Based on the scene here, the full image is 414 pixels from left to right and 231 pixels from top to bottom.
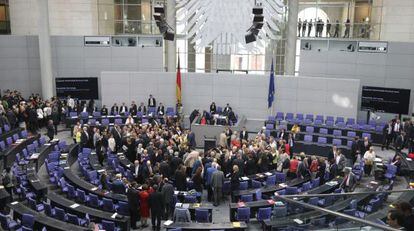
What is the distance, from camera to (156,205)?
468 inches

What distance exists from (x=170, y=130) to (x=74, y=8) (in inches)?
513

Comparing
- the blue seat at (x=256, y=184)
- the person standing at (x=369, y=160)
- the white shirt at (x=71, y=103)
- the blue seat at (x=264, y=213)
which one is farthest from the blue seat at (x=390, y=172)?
the white shirt at (x=71, y=103)

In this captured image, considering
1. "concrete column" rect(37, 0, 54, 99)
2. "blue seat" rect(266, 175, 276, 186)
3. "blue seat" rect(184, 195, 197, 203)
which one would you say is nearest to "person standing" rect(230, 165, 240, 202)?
"blue seat" rect(266, 175, 276, 186)

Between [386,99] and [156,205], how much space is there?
15.9 m

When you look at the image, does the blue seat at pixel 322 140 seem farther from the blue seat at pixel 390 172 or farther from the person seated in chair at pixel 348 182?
the person seated in chair at pixel 348 182

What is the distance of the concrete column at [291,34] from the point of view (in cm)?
2466

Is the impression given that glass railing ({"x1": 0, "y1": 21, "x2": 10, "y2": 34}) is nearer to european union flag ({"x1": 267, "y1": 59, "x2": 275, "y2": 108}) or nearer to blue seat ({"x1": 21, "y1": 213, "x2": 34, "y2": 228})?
european union flag ({"x1": 267, "y1": 59, "x2": 275, "y2": 108})

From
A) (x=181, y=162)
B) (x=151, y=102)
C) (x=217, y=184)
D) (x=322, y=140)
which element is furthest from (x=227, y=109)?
(x=217, y=184)

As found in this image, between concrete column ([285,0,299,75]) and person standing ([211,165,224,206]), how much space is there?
13.0 metres

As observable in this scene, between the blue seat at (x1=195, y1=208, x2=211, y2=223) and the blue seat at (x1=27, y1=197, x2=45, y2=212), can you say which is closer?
the blue seat at (x1=195, y1=208, x2=211, y2=223)

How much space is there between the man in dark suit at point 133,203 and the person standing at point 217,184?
2.59 meters

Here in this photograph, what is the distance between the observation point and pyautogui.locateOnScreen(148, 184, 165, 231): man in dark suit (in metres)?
11.8

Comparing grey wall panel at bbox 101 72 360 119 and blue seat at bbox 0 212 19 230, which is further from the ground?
grey wall panel at bbox 101 72 360 119

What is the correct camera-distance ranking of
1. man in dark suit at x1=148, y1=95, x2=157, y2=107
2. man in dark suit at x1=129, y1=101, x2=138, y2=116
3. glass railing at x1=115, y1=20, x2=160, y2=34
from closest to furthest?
1. man in dark suit at x1=129, y1=101, x2=138, y2=116
2. man in dark suit at x1=148, y1=95, x2=157, y2=107
3. glass railing at x1=115, y1=20, x2=160, y2=34
